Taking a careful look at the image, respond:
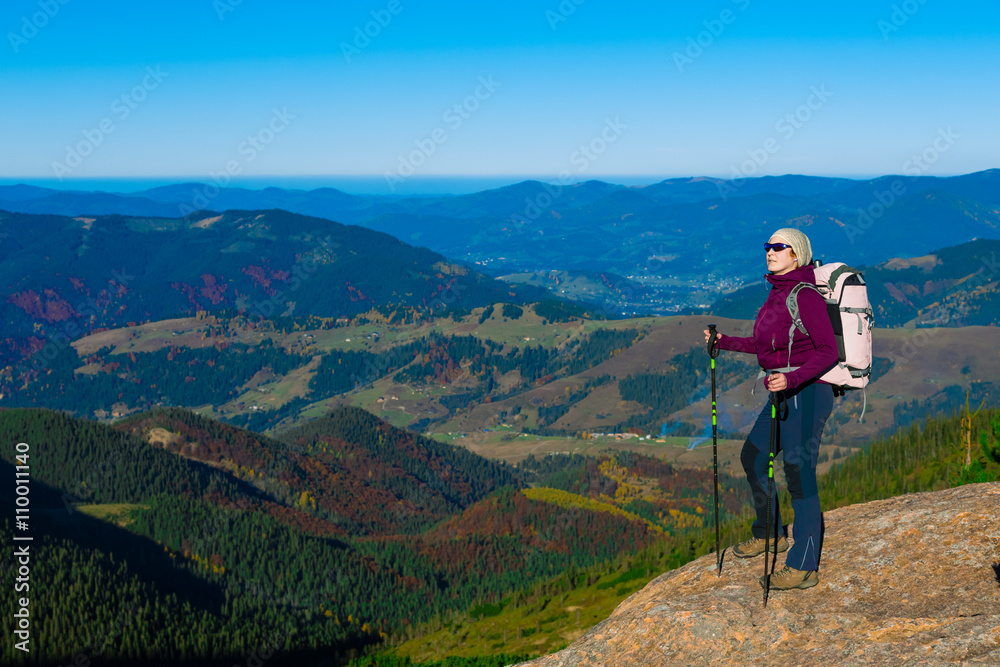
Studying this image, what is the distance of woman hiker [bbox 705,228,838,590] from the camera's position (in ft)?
59.1

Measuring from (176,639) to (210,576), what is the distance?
43.0 meters

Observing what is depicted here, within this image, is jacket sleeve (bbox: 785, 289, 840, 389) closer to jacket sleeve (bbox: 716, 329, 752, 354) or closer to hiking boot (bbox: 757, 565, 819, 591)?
jacket sleeve (bbox: 716, 329, 752, 354)

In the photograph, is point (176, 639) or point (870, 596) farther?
point (176, 639)

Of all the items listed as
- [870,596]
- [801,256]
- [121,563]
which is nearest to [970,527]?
[870,596]

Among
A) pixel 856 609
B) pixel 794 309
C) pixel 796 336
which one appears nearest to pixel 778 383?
pixel 796 336

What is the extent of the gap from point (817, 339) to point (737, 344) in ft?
8.57

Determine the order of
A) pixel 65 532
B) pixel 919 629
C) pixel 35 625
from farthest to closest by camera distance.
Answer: pixel 65 532 → pixel 35 625 → pixel 919 629

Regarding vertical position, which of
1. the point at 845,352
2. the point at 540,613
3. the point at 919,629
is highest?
the point at 845,352

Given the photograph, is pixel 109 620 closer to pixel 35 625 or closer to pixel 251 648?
pixel 35 625

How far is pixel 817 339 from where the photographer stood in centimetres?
1800

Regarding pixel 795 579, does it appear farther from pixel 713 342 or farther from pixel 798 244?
pixel 798 244

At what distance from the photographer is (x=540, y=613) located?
101m

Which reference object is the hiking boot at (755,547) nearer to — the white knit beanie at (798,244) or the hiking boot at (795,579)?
the hiking boot at (795,579)

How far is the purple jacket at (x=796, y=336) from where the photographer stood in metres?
17.9
